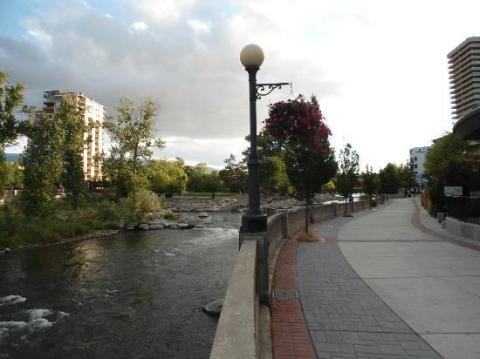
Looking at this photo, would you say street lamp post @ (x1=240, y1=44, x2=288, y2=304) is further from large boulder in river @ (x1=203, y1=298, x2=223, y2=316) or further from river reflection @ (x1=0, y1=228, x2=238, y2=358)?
large boulder in river @ (x1=203, y1=298, x2=223, y2=316)

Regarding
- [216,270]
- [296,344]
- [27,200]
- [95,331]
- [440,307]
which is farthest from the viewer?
→ [27,200]

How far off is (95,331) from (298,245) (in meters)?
6.26

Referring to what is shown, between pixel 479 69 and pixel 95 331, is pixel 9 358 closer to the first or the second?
pixel 95 331

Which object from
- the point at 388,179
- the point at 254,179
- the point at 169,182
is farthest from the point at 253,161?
the point at 169,182

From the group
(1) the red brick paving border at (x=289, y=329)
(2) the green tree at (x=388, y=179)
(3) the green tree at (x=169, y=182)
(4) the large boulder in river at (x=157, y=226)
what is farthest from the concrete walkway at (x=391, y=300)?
(3) the green tree at (x=169, y=182)

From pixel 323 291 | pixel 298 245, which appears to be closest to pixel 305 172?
pixel 298 245

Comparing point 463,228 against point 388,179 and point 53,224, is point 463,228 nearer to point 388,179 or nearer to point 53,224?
point 53,224

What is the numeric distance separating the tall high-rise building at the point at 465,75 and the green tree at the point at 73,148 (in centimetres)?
13949

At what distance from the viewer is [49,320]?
9.02 m

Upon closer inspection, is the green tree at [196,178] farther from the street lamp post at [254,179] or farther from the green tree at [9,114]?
the street lamp post at [254,179]

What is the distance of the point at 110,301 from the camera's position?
10.4 m

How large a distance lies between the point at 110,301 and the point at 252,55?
7.58 m

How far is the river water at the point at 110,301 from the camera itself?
757 centimetres

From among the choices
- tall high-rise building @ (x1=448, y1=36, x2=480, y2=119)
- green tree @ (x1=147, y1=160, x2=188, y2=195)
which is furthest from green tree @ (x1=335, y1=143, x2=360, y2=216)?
tall high-rise building @ (x1=448, y1=36, x2=480, y2=119)
